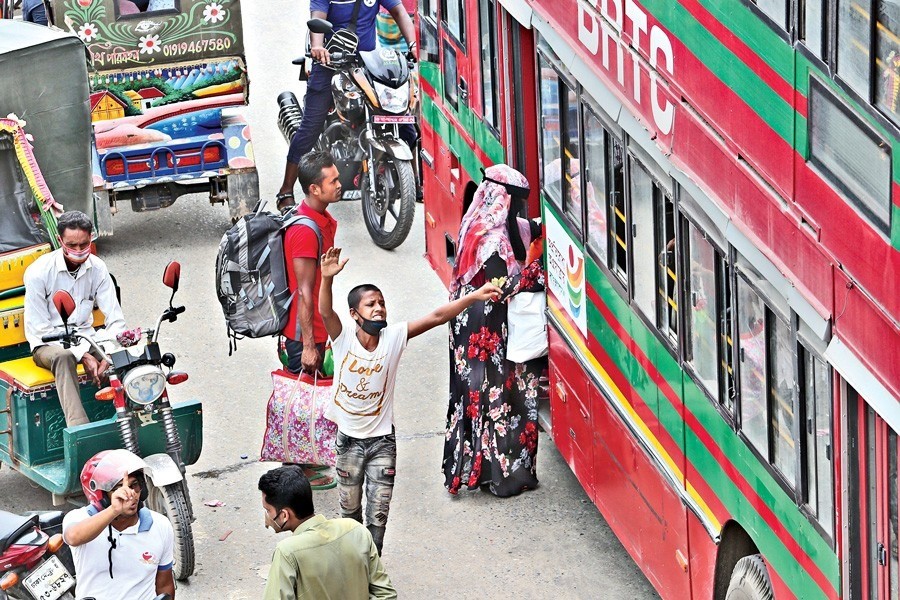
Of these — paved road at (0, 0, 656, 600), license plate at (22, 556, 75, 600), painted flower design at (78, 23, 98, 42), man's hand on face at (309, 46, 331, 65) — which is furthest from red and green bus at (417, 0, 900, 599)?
painted flower design at (78, 23, 98, 42)

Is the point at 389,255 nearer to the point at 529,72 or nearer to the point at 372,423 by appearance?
the point at 529,72

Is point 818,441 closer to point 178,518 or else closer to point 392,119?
point 178,518

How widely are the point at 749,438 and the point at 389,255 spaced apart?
7.06 meters

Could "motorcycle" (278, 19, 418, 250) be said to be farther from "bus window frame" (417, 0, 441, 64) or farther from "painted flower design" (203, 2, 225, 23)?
"painted flower design" (203, 2, 225, 23)

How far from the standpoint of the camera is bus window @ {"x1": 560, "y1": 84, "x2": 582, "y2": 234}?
7887mm

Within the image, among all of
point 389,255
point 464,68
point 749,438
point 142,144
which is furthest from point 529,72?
point 142,144

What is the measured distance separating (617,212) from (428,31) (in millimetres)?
3907

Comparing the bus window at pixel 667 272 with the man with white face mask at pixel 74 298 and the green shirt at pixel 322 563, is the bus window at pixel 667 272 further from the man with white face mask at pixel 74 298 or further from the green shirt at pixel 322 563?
the man with white face mask at pixel 74 298

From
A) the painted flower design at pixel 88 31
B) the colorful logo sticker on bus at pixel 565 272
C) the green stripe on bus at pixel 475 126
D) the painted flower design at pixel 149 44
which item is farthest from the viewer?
the painted flower design at pixel 149 44

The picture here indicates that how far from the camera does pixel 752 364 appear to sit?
5.99 metres

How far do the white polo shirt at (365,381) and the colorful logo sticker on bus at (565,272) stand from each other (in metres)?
0.99

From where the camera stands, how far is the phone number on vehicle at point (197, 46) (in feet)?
46.1

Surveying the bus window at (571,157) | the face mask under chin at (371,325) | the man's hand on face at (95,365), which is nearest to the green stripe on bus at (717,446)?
the bus window at (571,157)

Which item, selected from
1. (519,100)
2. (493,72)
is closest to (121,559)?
(519,100)
